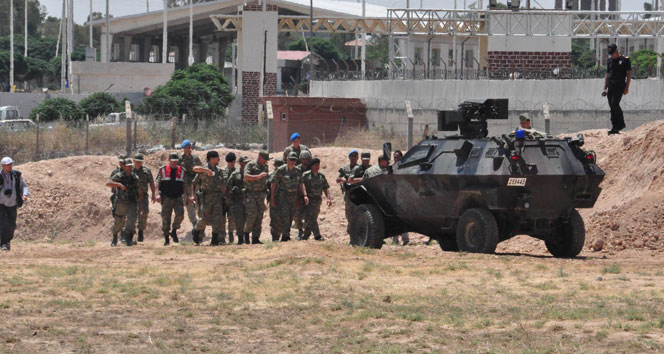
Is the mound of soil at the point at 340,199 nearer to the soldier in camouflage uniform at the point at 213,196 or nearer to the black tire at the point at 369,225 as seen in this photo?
the black tire at the point at 369,225

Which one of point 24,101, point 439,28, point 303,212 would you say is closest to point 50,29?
point 24,101

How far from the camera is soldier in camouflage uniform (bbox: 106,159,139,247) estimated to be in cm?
2120

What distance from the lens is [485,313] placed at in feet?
39.6

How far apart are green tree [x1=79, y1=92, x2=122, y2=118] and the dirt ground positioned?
1386 inches

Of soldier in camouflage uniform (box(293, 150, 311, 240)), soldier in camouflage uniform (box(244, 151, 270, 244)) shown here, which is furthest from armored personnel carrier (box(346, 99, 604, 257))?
soldier in camouflage uniform (box(244, 151, 270, 244))

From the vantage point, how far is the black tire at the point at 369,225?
723 inches

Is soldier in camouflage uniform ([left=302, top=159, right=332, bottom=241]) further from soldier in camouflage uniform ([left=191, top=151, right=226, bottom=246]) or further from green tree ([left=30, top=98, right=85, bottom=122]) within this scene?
green tree ([left=30, top=98, right=85, bottom=122])

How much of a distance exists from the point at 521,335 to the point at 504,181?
564 cm

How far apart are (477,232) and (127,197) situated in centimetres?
710

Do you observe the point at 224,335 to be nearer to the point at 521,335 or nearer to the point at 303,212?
the point at 521,335

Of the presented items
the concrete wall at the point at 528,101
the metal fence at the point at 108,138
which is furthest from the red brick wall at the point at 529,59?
the metal fence at the point at 108,138

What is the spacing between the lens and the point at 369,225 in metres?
18.4

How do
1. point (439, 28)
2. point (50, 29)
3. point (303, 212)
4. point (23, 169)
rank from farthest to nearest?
point (50, 29) → point (439, 28) → point (23, 169) → point (303, 212)

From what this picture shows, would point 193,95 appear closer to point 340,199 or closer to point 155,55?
point 340,199
